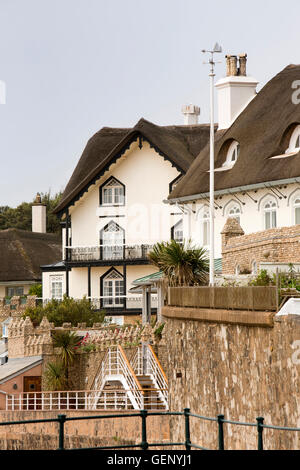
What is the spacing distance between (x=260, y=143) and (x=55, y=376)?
11669 millimetres

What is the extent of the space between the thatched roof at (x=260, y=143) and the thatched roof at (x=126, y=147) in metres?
8.63

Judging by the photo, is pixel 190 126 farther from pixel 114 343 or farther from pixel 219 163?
pixel 114 343

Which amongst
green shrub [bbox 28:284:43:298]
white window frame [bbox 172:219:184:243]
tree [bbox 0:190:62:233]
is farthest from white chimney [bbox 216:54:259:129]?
tree [bbox 0:190:62:233]

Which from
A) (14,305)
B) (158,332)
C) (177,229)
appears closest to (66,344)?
(158,332)

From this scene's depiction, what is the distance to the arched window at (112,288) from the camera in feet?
212

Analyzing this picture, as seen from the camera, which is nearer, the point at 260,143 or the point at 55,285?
the point at 260,143

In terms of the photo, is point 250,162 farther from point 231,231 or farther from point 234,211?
point 231,231

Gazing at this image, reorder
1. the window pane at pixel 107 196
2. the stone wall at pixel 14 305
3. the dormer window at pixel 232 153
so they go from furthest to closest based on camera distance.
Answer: the stone wall at pixel 14 305, the window pane at pixel 107 196, the dormer window at pixel 232 153

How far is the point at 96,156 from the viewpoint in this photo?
66188mm

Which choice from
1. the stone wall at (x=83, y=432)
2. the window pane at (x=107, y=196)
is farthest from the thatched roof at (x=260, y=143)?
the window pane at (x=107, y=196)

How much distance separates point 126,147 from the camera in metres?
63.3

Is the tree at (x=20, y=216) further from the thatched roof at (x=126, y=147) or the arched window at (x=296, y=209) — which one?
the arched window at (x=296, y=209)

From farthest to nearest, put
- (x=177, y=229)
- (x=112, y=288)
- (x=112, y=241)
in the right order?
(x=112, y=241) < (x=112, y=288) < (x=177, y=229)

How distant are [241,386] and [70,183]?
1552 inches
